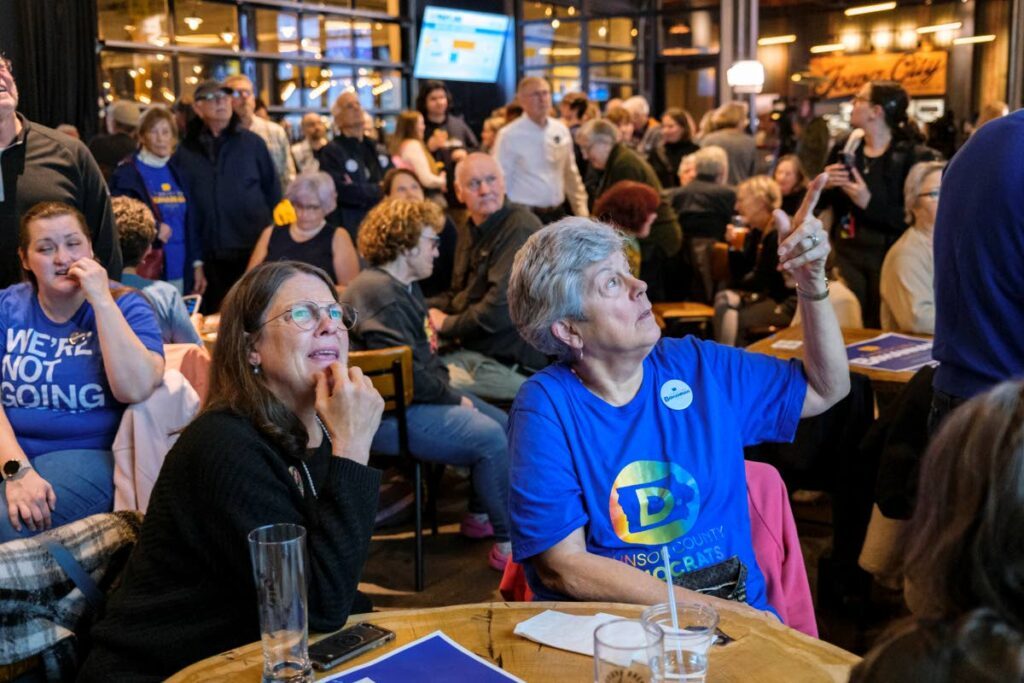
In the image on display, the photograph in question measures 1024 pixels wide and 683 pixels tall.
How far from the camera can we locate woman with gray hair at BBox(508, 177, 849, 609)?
1.99 meters

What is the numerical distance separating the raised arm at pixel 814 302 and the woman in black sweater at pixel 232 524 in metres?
0.85

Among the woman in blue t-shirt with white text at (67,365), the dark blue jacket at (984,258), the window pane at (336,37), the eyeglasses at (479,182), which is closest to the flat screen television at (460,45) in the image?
the window pane at (336,37)

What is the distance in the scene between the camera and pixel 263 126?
7379mm

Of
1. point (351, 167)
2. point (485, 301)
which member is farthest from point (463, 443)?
point (351, 167)

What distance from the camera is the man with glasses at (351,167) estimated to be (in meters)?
6.84

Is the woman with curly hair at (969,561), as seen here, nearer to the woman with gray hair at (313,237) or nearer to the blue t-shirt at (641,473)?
the blue t-shirt at (641,473)

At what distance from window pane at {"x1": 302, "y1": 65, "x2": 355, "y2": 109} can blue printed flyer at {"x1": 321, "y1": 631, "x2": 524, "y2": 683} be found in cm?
967

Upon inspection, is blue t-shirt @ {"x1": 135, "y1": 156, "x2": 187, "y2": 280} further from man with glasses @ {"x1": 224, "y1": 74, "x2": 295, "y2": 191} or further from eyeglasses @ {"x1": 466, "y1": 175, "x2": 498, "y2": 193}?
eyeglasses @ {"x1": 466, "y1": 175, "x2": 498, "y2": 193}

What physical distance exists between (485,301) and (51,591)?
2.85 meters

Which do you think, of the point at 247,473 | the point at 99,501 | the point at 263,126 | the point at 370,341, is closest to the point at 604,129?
the point at 263,126

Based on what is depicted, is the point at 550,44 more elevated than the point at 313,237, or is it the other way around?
the point at 550,44

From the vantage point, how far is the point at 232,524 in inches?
72.1

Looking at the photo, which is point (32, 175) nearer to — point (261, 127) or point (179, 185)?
point (179, 185)

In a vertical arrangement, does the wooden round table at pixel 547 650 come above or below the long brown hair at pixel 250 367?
below
